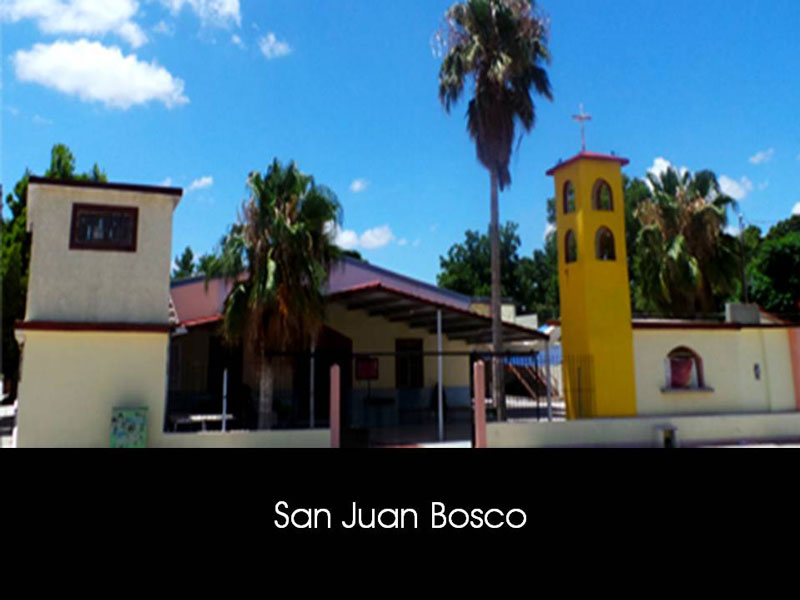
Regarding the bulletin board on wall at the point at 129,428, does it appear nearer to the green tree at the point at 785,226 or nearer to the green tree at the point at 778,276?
the green tree at the point at 778,276

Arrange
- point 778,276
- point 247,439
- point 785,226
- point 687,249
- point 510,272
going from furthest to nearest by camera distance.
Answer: point 510,272, point 785,226, point 778,276, point 687,249, point 247,439

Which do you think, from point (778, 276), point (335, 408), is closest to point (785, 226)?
point (778, 276)

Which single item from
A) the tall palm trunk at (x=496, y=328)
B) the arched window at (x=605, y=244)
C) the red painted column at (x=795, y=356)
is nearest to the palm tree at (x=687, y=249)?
the red painted column at (x=795, y=356)

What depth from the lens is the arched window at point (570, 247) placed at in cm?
1628

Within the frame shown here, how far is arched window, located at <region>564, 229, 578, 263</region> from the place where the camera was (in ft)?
53.4

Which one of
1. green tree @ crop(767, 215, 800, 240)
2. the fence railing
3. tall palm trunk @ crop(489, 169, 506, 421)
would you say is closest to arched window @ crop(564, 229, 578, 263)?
tall palm trunk @ crop(489, 169, 506, 421)

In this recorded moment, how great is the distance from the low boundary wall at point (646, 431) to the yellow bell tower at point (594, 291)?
509mm

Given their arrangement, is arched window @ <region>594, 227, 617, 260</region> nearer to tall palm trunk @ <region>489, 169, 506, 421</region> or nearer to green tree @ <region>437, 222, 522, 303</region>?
tall palm trunk @ <region>489, 169, 506, 421</region>

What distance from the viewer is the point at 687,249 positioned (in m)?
22.5

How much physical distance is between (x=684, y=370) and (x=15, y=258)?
2087cm

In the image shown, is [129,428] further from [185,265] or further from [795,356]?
[185,265]
